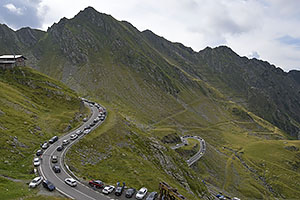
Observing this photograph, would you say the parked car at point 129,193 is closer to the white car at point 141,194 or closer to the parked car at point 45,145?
the white car at point 141,194

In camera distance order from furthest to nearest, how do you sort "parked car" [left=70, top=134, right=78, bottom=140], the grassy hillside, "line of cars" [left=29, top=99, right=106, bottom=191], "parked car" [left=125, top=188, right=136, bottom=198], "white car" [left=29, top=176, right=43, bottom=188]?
"parked car" [left=70, top=134, right=78, bottom=140]
the grassy hillside
"parked car" [left=125, top=188, right=136, bottom=198]
"line of cars" [left=29, top=99, right=106, bottom=191]
"white car" [left=29, top=176, right=43, bottom=188]

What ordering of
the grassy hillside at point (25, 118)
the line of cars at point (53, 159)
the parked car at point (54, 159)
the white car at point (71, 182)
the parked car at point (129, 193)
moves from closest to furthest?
the line of cars at point (53, 159) → the parked car at point (129, 193) → the white car at point (71, 182) → the grassy hillside at point (25, 118) → the parked car at point (54, 159)

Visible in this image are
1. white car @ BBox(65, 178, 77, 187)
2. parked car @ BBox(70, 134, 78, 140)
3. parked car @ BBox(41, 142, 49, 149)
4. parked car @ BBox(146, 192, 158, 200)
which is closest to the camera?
parked car @ BBox(146, 192, 158, 200)

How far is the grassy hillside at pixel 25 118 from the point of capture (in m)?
44.7

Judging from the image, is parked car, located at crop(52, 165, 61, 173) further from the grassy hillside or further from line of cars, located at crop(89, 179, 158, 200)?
line of cars, located at crop(89, 179, 158, 200)

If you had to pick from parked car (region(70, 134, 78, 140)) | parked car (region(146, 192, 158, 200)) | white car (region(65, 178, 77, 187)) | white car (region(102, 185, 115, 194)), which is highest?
parked car (region(70, 134, 78, 140))

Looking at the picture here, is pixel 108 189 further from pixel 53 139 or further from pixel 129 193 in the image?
pixel 53 139

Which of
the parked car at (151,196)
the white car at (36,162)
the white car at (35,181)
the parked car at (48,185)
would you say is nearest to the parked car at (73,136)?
the white car at (36,162)

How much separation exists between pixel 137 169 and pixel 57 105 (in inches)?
2198

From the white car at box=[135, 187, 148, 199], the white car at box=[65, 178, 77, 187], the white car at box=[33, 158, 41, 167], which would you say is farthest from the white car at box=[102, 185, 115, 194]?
the white car at box=[33, 158, 41, 167]

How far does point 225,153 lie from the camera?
160875mm

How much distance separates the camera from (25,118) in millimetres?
72375

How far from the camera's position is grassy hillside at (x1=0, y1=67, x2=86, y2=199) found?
44688 millimetres

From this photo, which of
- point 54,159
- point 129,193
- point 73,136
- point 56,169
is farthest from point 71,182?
point 73,136
